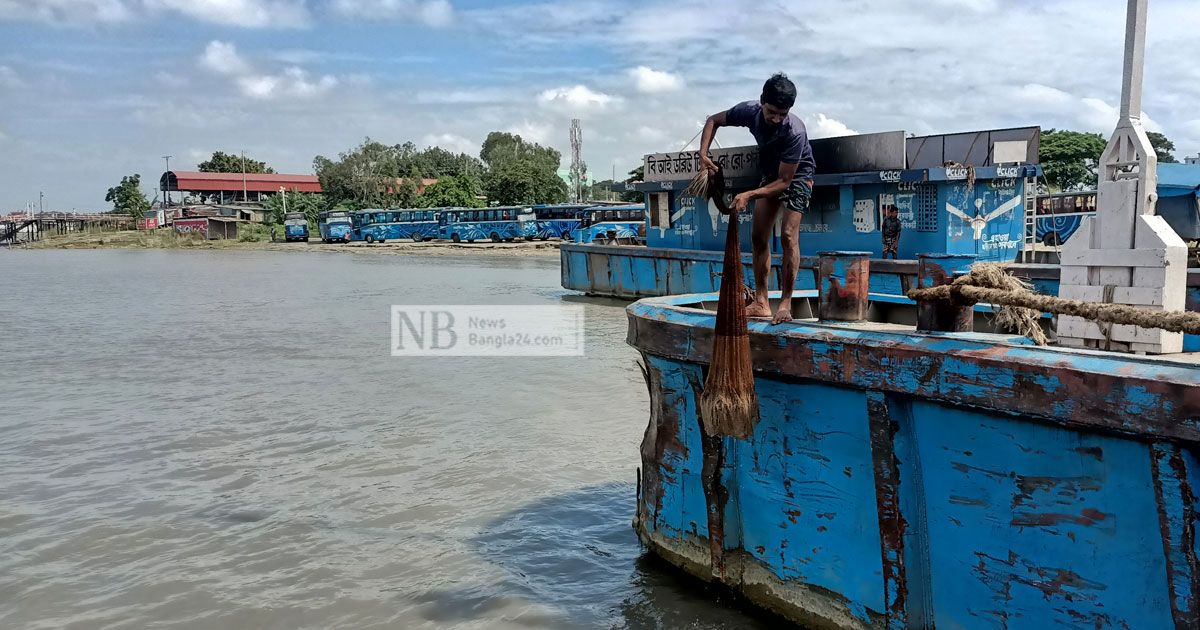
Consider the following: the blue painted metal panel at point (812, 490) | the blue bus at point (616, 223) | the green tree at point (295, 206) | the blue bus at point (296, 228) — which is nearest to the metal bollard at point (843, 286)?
the blue painted metal panel at point (812, 490)

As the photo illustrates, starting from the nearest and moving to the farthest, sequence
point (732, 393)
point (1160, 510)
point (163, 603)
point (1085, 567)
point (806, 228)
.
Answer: point (1160, 510)
point (1085, 567)
point (732, 393)
point (163, 603)
point (806, 228)

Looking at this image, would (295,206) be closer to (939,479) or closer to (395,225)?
(395,225)

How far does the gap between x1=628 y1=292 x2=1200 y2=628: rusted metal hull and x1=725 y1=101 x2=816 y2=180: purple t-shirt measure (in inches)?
32.4

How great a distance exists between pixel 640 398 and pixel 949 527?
634cm

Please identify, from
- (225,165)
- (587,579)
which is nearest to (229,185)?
(225,165)

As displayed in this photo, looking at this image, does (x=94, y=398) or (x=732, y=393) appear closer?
(x=732, y=393)

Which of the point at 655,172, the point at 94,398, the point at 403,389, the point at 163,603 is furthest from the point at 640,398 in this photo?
the point at 655,172

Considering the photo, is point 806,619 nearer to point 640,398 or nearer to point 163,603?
point 163,603

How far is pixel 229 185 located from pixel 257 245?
1146 inches

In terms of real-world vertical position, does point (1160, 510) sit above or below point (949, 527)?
above

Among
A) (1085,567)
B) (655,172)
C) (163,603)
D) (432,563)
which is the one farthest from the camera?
(655,172)

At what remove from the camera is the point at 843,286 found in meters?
4.04

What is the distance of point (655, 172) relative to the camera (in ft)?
60.8

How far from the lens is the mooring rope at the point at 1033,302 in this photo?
288 centimetres
